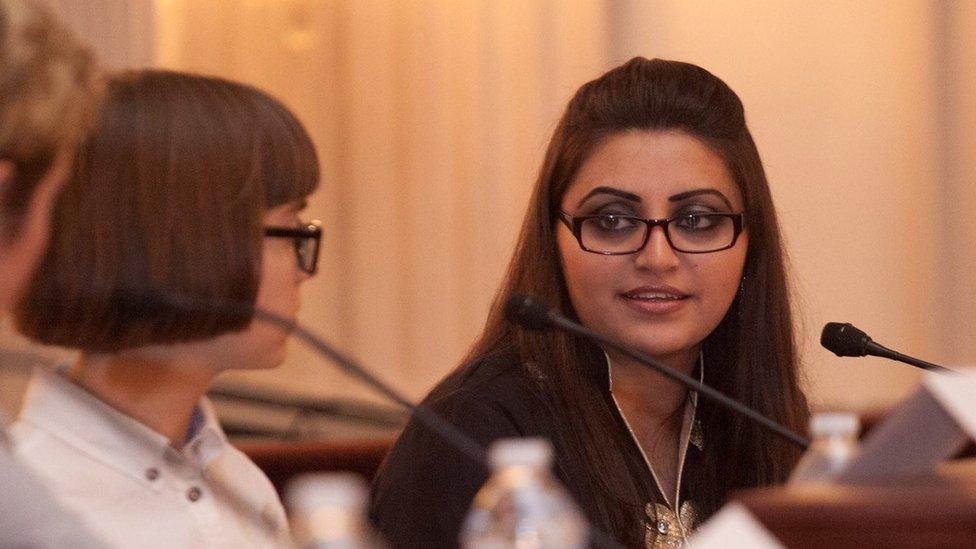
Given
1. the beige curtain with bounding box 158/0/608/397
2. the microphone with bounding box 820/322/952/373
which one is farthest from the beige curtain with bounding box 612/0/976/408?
the microphone with bounding box 820/322/952/373

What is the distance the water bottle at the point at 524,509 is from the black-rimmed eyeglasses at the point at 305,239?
1.99 feet

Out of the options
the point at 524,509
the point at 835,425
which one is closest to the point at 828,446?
the point at 835,425

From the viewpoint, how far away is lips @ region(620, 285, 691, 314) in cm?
214

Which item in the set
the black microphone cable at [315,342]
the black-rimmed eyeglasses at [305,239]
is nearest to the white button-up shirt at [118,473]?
the black microphone cable at [315,342]

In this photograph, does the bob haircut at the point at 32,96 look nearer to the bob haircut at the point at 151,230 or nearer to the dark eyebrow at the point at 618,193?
the bob haircut at the point at 151,230

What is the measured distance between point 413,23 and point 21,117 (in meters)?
3.57

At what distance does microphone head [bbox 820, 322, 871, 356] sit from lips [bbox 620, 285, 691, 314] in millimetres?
330

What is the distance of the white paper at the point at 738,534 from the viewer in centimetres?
107

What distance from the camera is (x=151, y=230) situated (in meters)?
1.45

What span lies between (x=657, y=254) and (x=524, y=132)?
2.43 metres

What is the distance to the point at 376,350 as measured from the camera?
15.8ft

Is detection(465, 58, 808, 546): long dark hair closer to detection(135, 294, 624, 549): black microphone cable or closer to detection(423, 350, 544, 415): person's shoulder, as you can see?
detection(423, 350, 544, 415): person's shoulder

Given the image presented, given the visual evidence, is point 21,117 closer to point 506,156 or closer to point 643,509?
point 643,509

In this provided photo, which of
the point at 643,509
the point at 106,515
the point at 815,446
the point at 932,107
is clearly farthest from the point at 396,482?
the point at 932,107
